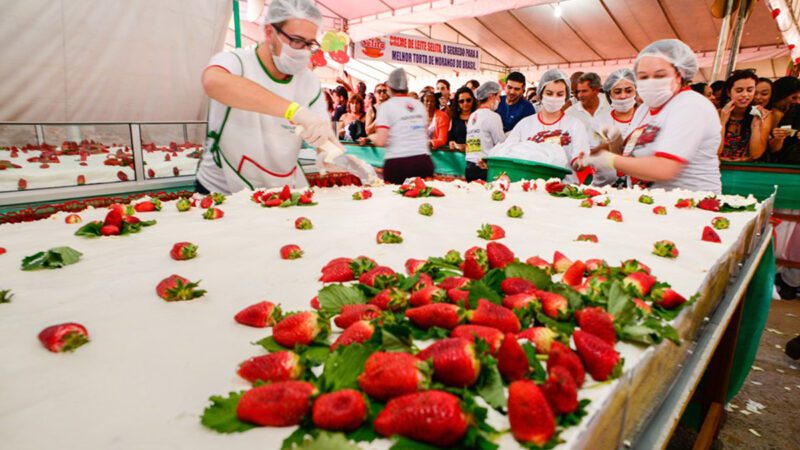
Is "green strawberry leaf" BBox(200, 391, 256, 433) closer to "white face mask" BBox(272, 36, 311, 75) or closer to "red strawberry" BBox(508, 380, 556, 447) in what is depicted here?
"red strawberry" BBox(508, 380, 556, 447)

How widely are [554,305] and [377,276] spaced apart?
0.36 m

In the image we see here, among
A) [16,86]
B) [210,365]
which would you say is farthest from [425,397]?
[16,86]

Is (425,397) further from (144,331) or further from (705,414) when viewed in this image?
(705,414)

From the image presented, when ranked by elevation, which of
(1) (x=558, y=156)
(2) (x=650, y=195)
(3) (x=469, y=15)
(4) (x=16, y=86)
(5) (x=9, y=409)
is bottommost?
(5) (x=9, y=409)

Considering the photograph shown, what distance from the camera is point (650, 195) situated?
2371mm

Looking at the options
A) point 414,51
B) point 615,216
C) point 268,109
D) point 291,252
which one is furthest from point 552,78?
point 414,51

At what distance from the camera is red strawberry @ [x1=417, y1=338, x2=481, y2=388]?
61 cm

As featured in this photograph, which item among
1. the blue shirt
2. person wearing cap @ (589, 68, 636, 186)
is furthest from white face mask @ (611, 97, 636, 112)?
the blue shirt

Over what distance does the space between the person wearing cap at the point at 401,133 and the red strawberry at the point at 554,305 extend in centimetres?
303

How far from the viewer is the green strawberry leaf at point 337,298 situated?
0.88 metres

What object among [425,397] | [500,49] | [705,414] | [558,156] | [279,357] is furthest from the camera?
[500,49]

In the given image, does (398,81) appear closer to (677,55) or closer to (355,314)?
(677,55)

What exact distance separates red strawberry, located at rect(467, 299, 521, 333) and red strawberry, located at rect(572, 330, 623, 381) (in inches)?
3.9

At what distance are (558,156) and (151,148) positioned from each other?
2738mm
